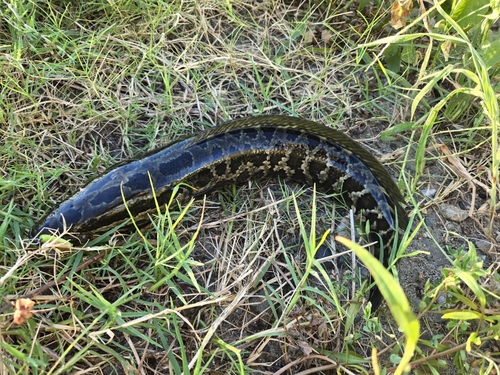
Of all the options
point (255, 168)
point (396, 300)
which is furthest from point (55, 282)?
point (396, 300)

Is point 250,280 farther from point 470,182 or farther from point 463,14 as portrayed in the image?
point 463,14

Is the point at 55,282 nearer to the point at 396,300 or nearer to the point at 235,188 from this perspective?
the point at 235,188

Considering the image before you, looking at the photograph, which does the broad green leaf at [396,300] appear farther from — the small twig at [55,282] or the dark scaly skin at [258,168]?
the small twig at [55,282]

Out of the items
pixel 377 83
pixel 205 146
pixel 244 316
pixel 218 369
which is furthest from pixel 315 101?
pixel 218 369

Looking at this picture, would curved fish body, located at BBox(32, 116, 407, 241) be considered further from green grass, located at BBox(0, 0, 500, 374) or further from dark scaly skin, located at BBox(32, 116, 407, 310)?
green grass, located at BBox(0, 0, 500, 374)

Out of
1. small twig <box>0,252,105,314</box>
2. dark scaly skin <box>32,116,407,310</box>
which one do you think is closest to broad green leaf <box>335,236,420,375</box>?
dark scaly skin <box>32,116,407,310</box>

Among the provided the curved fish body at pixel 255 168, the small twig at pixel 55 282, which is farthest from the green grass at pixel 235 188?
the curved fish body at pixel 255 168
